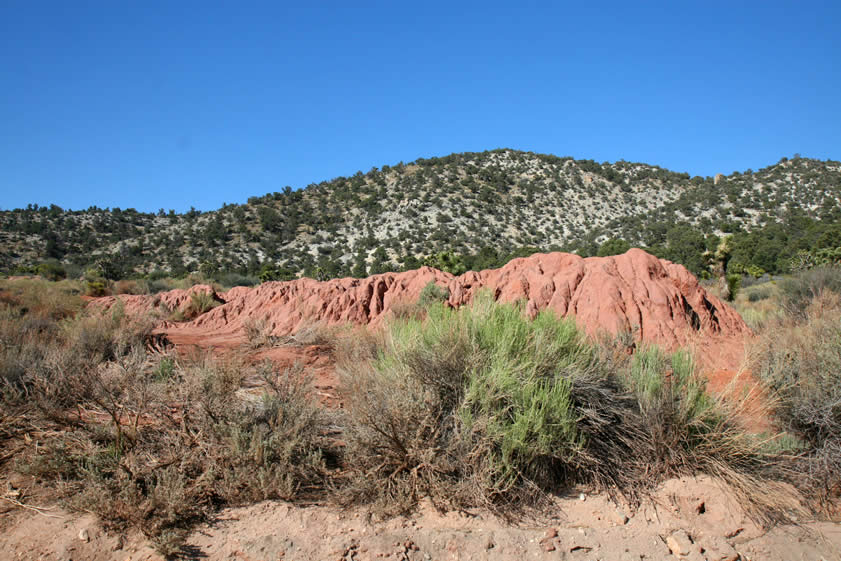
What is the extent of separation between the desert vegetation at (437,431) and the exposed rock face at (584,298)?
141 centimetres

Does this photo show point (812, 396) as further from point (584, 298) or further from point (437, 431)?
point (584, 298)

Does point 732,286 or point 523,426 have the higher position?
point 523,426

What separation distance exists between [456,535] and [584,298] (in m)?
6.00

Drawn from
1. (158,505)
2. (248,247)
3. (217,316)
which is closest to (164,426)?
(158,505)

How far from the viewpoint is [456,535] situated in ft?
12.6

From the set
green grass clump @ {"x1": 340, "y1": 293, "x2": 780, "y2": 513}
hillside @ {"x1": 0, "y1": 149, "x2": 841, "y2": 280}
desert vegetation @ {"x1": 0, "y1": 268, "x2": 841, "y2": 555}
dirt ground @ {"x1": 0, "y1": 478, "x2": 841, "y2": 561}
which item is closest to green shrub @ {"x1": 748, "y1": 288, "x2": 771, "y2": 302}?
hillside @ {"x1": 0, "y1": 149, "x2": 841, "y2": 280}

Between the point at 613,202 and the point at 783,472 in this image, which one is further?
the point at 613,202

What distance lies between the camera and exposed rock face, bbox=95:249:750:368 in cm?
828

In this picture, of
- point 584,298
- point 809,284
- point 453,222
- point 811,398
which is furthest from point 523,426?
point 453,222

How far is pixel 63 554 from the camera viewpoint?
353cm

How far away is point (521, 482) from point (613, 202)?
180 ft

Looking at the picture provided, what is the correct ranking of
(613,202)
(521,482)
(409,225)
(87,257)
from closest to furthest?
(521,482), (87,257), (409,225), (613,202)

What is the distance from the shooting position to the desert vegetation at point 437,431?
4152 mm

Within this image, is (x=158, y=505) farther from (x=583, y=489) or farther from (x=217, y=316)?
(x=217, y=316)
